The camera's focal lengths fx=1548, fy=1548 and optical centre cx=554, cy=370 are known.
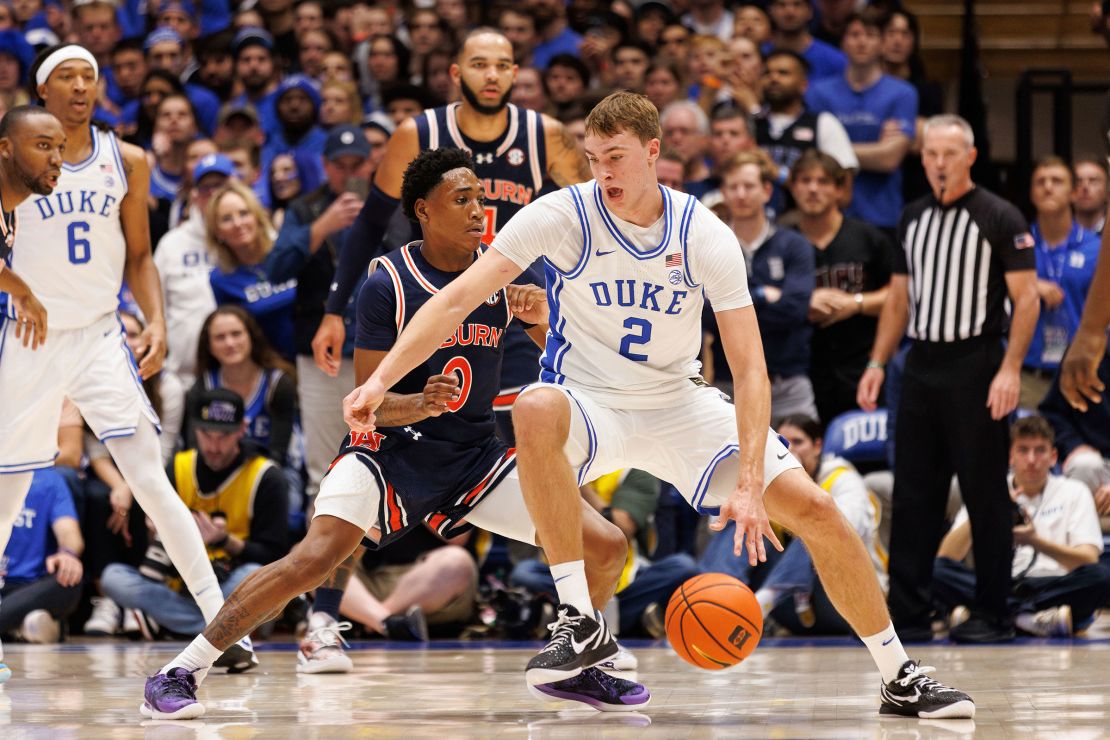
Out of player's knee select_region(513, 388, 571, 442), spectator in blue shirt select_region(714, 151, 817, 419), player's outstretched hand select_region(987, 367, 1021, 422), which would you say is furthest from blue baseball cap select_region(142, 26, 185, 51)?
player's knee select_region(513, 388, 571, 442)

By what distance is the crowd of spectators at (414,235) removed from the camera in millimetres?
8180

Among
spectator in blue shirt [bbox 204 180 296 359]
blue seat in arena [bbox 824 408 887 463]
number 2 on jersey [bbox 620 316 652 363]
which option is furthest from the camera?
spectator in blue shirt [bbox 204 180 296 359]

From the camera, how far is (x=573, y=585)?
15.8 feet

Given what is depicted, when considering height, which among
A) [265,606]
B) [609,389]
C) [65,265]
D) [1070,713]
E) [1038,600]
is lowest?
[1038,600]

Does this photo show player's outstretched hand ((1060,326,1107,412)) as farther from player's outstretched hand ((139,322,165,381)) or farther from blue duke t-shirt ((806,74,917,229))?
blue duke t-shirt ((806,74,917,229))

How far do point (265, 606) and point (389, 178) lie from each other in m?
2.40

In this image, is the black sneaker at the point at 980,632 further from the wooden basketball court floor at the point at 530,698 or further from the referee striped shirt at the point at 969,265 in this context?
the referee striped shirt at the point at 969,265

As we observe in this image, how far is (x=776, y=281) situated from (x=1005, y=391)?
1.90 metres

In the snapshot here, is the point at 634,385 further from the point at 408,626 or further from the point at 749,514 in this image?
the point at 408,626

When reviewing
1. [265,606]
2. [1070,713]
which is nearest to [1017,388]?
[1070,713]

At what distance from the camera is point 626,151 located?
4.85 m

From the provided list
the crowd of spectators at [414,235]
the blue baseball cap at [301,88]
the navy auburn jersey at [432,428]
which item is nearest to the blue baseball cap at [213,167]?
the crowd of spectators at [414,235]

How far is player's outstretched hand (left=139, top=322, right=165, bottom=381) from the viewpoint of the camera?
634 cm

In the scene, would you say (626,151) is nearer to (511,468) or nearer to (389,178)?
(511,468)
